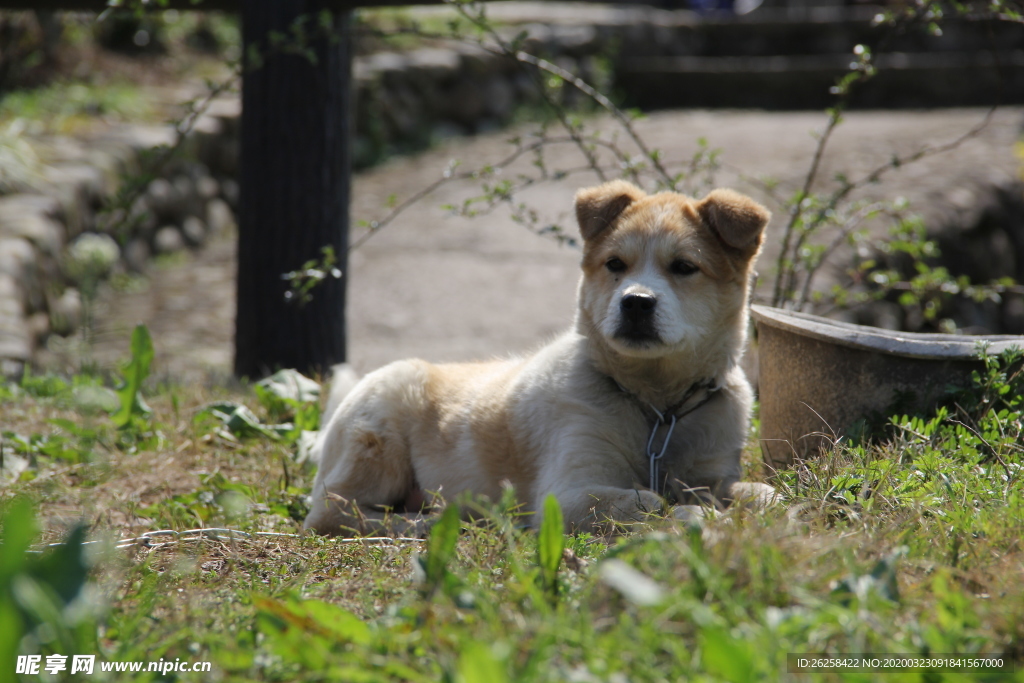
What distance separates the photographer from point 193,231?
29.7 ft

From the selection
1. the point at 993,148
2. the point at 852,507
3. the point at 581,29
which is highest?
the point at 581,29

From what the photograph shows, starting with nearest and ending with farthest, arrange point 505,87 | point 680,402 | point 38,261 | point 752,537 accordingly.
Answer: point 752,537
point 680,402
point 38,261
point 505,87

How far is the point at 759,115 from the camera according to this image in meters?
A: 13.5

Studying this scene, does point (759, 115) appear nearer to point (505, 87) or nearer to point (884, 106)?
point (884, 106)

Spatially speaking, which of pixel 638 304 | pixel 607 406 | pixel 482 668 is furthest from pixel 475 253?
pixel 482 668

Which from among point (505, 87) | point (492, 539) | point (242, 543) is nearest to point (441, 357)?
point (242, 543)

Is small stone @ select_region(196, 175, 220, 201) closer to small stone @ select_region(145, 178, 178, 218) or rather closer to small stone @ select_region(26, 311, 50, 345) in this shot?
small stone @ select_region(145, 178, 178, 218)

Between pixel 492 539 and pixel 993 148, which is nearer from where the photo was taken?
pixel 492 539

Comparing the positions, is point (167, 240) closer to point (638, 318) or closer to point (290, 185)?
point (290, 185)

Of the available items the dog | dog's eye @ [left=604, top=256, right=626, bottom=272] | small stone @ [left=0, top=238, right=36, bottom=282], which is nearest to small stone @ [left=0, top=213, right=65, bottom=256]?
small stone @ [left=0, top=238, right=36, bottom=282]

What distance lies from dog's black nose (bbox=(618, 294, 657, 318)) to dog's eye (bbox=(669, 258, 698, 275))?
298mm

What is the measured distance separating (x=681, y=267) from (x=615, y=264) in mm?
276

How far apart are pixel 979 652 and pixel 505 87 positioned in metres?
12.1

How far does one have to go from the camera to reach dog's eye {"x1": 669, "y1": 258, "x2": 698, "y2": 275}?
3.64 metres
